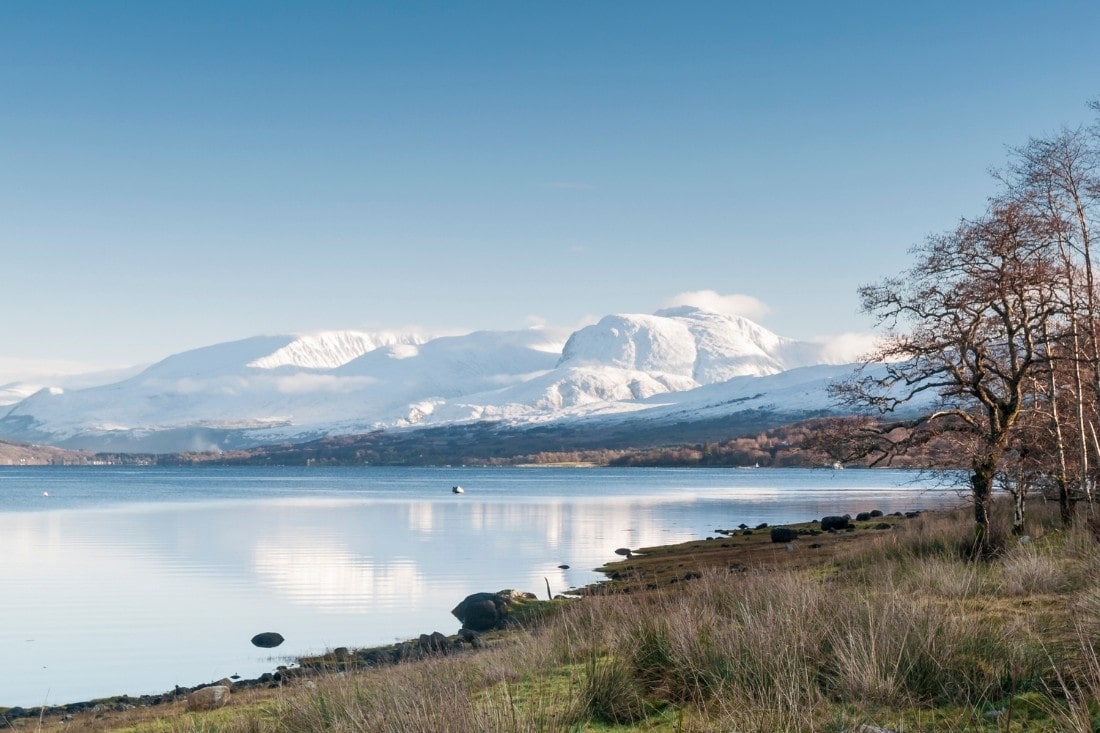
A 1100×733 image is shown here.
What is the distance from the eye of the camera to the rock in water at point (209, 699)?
15.7m

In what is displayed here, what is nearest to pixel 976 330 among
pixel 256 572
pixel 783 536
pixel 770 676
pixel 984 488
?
pixel 984 488

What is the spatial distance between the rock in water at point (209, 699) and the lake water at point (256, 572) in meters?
4.91

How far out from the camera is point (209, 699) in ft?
54.3

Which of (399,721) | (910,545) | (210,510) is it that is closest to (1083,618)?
(399,721)

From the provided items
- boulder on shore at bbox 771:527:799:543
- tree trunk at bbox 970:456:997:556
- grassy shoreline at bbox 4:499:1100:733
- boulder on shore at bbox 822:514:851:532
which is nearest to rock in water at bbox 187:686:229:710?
grassy shoreline at bbox 4:499:1100:733

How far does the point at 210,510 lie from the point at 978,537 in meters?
71.0

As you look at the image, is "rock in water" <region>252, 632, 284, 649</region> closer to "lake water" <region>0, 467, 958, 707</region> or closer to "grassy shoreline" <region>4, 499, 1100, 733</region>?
"lake water" <region>0, 467, 958, 707</region>

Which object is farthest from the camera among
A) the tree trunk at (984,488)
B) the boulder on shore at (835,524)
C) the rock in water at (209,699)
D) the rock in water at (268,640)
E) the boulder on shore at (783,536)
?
the boulder on shore at (835,524)

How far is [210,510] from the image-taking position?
8062 cm

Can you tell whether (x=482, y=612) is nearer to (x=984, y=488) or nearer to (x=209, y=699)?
(x=209, y=699)

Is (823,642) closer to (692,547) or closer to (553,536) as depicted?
(692,547)

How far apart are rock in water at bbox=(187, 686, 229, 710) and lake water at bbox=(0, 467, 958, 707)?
193 inches

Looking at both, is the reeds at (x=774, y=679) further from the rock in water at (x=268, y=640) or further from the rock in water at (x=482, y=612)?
the rock in water at (x=268, y=640)

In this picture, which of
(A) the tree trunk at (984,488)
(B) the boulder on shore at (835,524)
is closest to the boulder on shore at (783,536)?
(B) the boulder on shore at (835,524)
